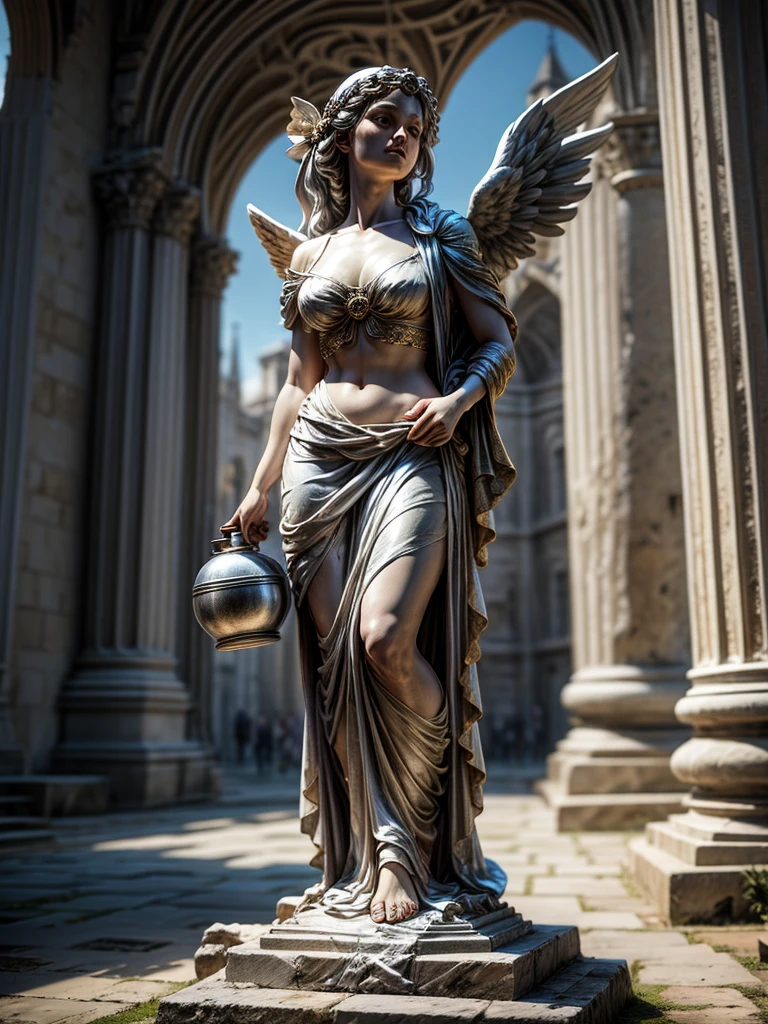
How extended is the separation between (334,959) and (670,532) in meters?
6.27

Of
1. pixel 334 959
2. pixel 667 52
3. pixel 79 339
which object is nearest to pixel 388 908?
pixel 334 959

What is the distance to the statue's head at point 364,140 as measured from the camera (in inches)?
113

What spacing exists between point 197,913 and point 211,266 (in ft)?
37.0

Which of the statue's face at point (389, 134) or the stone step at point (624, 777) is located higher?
the statue's face at point (389, 134)

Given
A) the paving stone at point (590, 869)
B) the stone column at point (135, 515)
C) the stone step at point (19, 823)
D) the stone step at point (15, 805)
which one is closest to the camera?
the paving stone at point (590, 869)

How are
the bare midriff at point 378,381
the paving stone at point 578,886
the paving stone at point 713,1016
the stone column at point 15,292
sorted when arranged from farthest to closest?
1. the stone column at point 15,292
2. the paving stone at point 578,886
3. the bare midriff at point 378,381
4. the paving stone at point 713,1016

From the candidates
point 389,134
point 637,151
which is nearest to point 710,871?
point 389,134

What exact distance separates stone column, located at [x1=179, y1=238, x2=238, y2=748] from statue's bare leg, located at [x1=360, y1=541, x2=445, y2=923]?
11.1 metres

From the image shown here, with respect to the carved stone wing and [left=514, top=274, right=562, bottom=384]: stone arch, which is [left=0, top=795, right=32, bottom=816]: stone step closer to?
the carved stone wing

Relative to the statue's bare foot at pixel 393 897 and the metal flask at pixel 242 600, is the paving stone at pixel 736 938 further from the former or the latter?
the metal flask at pixel 242 600

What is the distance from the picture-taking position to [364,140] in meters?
2.90

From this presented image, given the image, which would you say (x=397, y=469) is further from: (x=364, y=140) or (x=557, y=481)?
(x=557, y=481)

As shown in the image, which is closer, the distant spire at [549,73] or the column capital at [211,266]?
the column capital at [211,266]

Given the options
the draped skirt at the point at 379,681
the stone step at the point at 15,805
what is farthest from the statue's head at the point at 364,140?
the stone step at the point at 15,805
